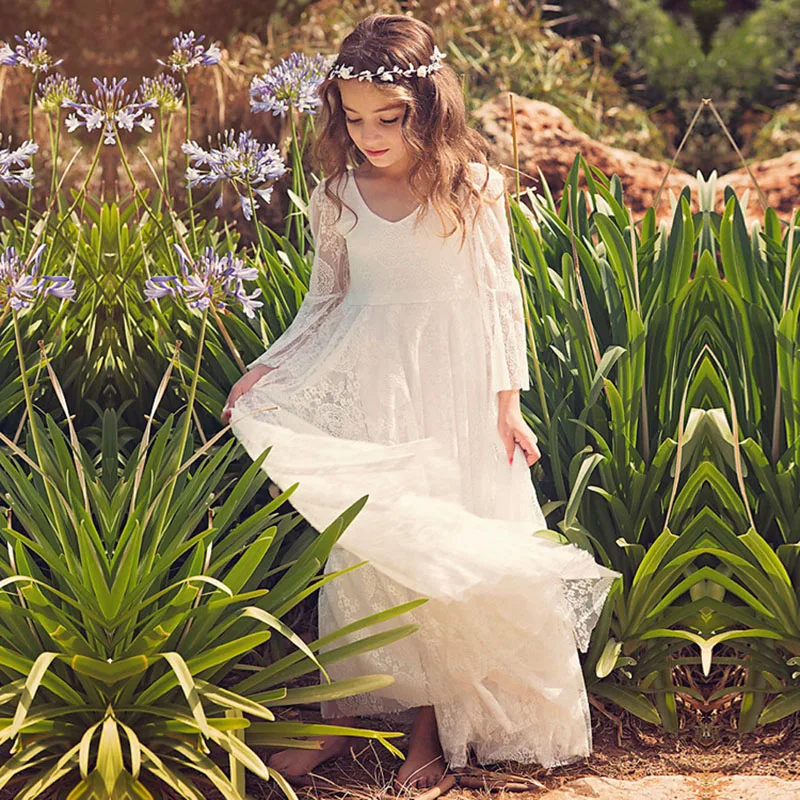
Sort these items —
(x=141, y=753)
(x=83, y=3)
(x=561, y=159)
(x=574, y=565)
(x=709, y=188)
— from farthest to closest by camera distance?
(x=83, y=3)
(x=561, y=159)
(x=709, y=188)
(x=574, y=565)
(x=141, y=753)

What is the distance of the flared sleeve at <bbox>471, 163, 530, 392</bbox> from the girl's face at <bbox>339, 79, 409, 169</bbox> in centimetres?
19

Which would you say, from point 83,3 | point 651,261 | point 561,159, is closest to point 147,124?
point 651,261

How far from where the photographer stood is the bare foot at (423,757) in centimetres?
220

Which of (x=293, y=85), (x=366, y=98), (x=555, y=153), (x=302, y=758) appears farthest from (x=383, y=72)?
(x=555, y=153)

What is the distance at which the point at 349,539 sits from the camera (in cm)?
208

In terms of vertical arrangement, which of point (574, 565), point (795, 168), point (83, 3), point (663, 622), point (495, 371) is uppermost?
point (83, 3)

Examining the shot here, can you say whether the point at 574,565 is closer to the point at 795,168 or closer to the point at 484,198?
the point at 484,198

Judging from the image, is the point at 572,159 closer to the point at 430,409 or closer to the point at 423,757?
the point at 430,409

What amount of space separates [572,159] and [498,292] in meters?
2.54

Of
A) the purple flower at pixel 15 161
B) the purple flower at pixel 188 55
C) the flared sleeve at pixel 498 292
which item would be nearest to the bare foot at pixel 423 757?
the flared sleeve at pixel 498 292

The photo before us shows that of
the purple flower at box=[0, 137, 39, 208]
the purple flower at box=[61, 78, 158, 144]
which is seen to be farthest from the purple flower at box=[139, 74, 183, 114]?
the purple flower at box=[0, 137, 39, 208]

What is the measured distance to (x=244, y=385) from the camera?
91.9 inches

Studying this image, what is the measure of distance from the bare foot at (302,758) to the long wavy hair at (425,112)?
3.59 ft

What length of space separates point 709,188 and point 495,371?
1.20 meters
